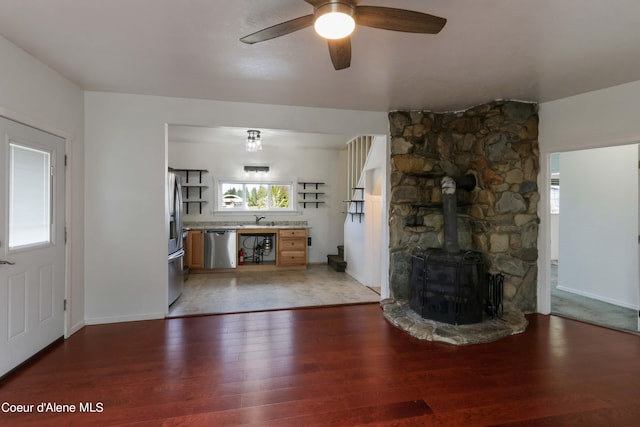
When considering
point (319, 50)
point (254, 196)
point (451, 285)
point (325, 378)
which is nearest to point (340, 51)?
point (319, 50)

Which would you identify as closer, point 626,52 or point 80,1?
point 80,1

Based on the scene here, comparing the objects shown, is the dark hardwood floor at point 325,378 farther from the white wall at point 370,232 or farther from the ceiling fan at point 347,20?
the ceiling fan at point 347,20

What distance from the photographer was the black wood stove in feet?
10.2

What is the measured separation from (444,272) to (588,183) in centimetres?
295

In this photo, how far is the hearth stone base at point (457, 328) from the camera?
2.85m

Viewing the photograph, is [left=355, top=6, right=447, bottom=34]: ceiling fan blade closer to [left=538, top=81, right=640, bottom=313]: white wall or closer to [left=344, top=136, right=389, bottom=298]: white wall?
[left=344, top=136, right=389, bottom=298]: white wall

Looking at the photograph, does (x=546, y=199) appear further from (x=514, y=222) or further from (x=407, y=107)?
(x=407, y=107)

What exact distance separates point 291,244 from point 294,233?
0.79ft

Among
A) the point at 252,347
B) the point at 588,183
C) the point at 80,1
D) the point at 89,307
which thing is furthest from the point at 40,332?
the point at 588,183

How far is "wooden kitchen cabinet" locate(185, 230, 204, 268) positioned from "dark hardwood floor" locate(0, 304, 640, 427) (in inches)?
102

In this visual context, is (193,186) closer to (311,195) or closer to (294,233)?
(294,233)

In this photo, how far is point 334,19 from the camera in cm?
149

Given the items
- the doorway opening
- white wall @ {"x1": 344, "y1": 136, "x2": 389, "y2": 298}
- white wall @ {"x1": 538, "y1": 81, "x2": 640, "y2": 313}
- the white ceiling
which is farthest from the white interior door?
the doorway opening

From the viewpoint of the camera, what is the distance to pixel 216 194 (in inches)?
256
